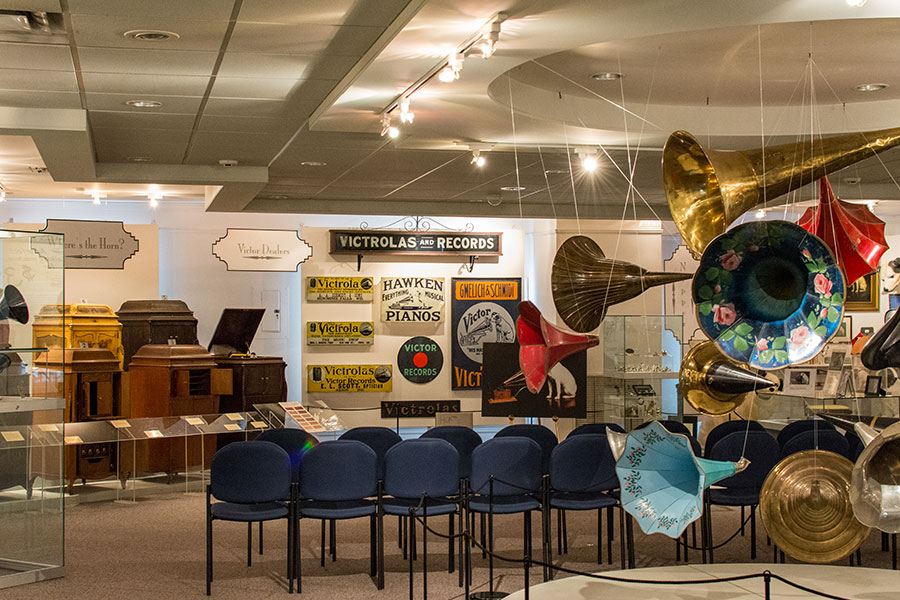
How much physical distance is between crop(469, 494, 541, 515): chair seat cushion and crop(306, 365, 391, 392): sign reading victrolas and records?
674cm

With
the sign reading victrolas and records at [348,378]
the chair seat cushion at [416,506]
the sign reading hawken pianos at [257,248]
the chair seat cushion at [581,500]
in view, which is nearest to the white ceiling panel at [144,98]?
the chair seat cushion at [416,506]

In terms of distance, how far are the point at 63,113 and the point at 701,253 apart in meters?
4.45

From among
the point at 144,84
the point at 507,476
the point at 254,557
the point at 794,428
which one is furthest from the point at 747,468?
the point at 144,84

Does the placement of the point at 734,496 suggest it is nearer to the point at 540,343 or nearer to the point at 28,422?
the point at 540,343

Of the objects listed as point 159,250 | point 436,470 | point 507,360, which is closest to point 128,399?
point 159,250

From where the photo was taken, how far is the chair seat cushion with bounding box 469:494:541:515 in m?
6.47

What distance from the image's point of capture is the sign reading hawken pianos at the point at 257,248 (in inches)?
495

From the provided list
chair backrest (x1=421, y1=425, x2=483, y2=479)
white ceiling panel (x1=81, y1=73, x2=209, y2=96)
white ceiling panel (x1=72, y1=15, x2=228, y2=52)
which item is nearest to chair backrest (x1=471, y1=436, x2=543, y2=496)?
chair backrest (x1=421, y1=425, x2=483, y2=479)

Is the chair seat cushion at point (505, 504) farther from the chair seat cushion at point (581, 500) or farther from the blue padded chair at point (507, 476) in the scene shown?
the chair seat cushion at point (581, 500)

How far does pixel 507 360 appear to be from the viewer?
11297 mm

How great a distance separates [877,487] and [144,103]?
4.81m

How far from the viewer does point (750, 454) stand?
6863mm

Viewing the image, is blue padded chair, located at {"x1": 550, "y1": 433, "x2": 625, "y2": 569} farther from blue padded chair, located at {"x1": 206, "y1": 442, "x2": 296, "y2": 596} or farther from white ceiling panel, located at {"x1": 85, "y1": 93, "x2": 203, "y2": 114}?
white ceiling panel, located at {"x1": 85, "y1": 93, "x2": 203, "y2": 114}

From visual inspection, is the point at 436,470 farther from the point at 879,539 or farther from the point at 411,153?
the point at 879,539
